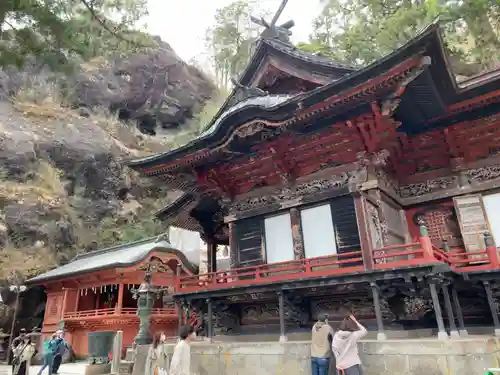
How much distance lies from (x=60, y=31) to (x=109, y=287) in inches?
734

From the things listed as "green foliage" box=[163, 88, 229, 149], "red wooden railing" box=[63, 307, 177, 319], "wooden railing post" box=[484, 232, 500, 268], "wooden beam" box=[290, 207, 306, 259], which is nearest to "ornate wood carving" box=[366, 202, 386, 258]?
"wooden beam" box=[290, 207, 306, 259]

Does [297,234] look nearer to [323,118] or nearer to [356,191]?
[356,191]

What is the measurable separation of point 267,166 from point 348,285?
4.35 meters

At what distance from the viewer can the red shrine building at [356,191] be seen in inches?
308

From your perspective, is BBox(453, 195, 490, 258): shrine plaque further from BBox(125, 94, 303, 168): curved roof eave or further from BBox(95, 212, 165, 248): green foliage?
BBox(95, 212, 165, 248): green foliage

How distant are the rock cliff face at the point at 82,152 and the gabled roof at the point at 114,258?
2.67 metres

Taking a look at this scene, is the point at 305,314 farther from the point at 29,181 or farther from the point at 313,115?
the point at 29,181

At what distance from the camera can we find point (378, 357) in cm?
696

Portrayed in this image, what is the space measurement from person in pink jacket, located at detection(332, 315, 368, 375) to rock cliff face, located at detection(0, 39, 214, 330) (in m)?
22.2

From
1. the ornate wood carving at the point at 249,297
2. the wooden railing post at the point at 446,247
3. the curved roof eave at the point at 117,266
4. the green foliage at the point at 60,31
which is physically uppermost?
the green foliage at the point at 60,31

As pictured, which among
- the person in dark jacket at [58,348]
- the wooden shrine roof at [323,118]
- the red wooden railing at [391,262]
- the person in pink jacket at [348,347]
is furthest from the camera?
the person in dark jacket at [58,348]

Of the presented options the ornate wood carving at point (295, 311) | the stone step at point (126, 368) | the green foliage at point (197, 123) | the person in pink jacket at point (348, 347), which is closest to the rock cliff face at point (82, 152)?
the green foliage at point (197, 123)

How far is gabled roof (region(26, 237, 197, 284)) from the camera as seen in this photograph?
19.4 meters

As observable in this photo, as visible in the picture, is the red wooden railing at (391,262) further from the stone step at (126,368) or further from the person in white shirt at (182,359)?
the person in white shirt at (182,359)
